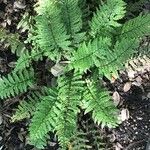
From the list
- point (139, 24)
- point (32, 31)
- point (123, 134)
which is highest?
point (32, 31)

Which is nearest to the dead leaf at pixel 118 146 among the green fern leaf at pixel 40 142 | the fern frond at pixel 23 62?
the green fern leaf at pixel 40 142

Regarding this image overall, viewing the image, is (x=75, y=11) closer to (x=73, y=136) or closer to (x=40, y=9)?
(x=40, y=9)

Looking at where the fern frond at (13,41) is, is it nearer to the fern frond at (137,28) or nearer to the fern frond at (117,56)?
the fern frond at (117,56)

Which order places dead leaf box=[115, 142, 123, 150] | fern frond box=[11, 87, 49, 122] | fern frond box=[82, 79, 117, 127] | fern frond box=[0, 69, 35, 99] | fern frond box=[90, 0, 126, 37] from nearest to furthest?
fern frond box=[82, 79, 117, 127], fern frond box=[90, 0, 126, 37], fern frond box=[0, 69, 35, 99], fern frond box=[11, 87, 49, 122], dead leaf box=[115, 142, 123, 150]

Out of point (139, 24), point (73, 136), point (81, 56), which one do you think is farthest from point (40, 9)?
point (73, 136)

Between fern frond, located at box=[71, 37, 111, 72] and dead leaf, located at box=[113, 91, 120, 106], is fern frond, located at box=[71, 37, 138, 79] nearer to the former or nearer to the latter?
fern frond, located at box=[71, 37, 111, 72]

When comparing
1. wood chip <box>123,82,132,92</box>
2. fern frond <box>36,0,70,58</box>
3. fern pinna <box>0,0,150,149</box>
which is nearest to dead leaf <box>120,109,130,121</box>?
wood chip <box>123,82,132,92</box>

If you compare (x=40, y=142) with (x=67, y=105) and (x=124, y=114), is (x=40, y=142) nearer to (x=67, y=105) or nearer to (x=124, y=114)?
(x=67, y=105)
